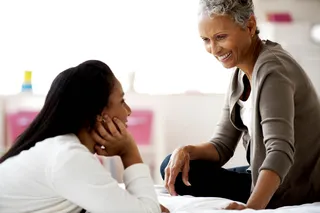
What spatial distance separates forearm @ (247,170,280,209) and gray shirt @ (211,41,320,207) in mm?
45

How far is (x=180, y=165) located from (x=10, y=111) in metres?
1.33

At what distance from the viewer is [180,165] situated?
5.45 feet

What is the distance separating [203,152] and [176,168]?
0.16 m

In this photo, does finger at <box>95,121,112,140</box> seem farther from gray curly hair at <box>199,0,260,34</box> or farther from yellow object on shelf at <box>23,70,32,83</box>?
yellow object on shelf at <box>23,70,32,83</box>

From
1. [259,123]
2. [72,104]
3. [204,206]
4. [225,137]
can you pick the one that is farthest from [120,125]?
[225,137]

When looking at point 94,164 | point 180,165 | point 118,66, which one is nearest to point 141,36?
point 118,66

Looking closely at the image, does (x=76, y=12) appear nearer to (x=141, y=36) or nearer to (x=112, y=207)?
(x=141, y=36)

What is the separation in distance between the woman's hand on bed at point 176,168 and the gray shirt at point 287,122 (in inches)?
9.2

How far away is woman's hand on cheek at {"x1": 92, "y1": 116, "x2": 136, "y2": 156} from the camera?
46.0 inches

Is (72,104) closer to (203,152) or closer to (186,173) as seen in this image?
(186,173)

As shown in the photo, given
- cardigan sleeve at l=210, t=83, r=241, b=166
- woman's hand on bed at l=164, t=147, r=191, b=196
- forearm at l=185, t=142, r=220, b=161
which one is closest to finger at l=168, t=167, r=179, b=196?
woman's hand on bed at l=164, t=147, r=191, b=196

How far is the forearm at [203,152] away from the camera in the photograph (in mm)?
1737

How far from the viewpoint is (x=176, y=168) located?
1646mm

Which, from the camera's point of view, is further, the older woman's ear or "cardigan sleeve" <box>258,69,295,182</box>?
the older woman's ear
